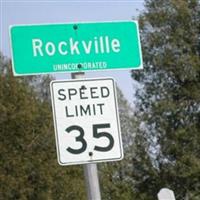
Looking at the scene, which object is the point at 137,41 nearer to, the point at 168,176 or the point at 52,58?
the point at 52,58

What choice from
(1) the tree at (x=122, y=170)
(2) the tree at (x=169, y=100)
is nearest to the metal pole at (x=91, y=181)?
(2) the tree at (x=169, y=100)

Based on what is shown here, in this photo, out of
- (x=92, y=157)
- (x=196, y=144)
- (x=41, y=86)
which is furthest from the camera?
(x=41, y=86)

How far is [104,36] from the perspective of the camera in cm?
599

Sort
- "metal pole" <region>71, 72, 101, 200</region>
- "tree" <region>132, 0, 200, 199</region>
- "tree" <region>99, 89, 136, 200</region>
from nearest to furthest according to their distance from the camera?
"metal pole" <region>71, 72, 101, 200</region> → "tree" <region>132, 0, 200, 199</region> → "tree" <region>99, 89, 136, 200</region>

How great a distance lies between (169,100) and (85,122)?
102 feet

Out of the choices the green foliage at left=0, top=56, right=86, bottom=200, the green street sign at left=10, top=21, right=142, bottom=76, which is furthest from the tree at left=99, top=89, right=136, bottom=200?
the green street sign at left=10, top=21, right=142, bottom=76

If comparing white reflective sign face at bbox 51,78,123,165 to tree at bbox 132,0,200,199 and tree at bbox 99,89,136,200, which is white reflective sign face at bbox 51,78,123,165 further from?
tree at bbox 99,89,136,200

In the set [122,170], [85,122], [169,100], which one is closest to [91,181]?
[85,122]

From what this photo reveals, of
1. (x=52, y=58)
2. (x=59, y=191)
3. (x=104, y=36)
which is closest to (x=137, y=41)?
(x=104, y=36)

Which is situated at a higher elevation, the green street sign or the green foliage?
the green foliage

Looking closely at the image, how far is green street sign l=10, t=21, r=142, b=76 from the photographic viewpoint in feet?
19.3

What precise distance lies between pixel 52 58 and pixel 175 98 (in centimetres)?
3154

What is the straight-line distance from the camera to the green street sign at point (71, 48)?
5.88 metres

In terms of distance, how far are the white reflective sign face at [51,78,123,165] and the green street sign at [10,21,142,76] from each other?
179mm
